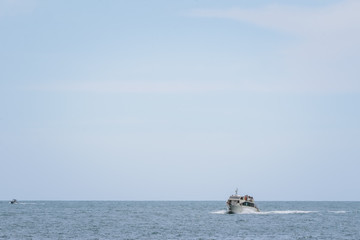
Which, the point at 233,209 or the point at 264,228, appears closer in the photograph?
the point at 264,228

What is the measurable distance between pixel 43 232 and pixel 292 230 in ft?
126

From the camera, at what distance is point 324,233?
78562 millimetres

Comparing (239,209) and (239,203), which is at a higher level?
(239,203)

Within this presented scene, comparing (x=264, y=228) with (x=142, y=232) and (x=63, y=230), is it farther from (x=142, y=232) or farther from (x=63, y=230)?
(x=63, y=230)

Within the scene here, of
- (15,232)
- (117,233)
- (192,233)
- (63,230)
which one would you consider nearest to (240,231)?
(192,233)

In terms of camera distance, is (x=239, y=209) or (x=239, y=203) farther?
(x=239, y=209)

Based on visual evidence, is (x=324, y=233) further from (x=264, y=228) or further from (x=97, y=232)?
(x=97, y=232)

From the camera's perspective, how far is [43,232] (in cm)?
7588

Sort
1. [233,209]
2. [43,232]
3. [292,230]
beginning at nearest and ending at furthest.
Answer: [43,232] → [292,230] → [233,209]

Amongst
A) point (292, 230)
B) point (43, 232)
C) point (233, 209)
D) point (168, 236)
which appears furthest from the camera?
point (233, 209)

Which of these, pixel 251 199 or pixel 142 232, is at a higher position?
pixel 251 199

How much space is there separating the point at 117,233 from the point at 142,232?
14.0 feet

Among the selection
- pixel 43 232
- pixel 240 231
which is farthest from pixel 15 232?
pixel 240 231

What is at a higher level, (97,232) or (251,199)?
(251,199)
